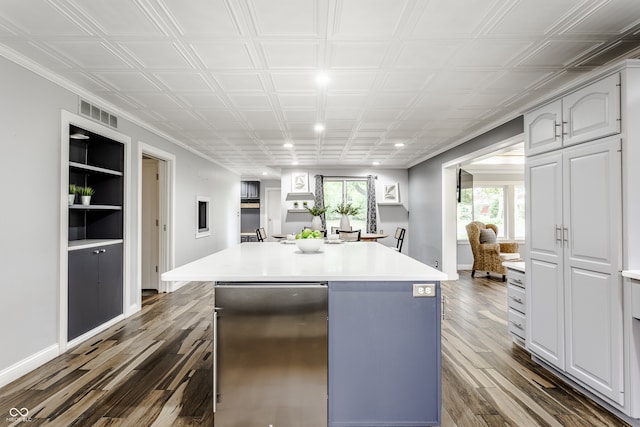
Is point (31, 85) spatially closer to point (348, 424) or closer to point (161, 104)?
point (161, 104)

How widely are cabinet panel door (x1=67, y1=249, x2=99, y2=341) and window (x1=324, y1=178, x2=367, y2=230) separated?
5.45 metres

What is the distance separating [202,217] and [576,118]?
6.12 meters

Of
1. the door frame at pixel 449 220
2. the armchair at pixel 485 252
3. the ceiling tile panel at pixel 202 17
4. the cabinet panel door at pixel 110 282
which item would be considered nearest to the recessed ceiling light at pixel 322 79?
the ceiling tile panel at pixel 202 17

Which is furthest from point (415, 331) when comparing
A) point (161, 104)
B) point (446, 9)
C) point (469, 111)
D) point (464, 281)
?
point (464, 281)

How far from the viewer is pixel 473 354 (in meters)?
2.88

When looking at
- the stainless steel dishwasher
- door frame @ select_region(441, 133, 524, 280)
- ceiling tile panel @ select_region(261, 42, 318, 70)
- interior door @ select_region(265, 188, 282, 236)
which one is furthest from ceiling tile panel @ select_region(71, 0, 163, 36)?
interior door @ select_region(265, 188, 282, 236)

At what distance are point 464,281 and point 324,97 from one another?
4562 mm

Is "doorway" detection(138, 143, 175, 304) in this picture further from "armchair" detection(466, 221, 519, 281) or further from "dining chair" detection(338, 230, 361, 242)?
"armchair" detection(466, 221, 519, 281)

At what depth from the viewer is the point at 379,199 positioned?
26.5 feet

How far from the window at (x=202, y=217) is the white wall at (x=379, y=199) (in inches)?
77.4

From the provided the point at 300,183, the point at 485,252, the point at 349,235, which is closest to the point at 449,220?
the point at 485,252

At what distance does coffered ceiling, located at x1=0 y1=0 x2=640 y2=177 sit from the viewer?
74.9 inches

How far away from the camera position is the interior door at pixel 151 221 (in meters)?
5.21

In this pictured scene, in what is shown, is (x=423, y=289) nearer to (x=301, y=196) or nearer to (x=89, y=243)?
(x=89, y=243)
